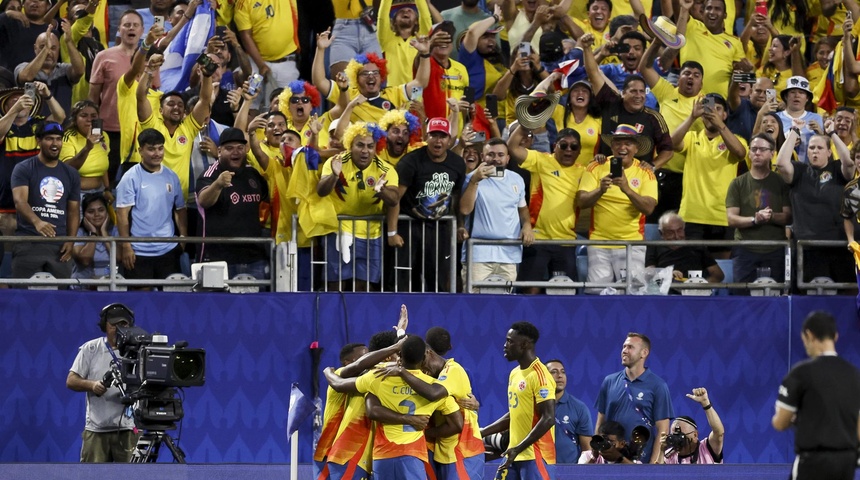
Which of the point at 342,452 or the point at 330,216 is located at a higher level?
the point at 330,216

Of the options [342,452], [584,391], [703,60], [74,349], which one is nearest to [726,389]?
[584,391]

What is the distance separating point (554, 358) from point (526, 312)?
0.59 metres

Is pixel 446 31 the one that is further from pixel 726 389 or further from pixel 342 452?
pixel 342 452

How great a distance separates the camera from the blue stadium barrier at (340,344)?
15758mm

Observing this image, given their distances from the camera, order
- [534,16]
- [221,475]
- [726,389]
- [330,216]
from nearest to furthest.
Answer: [221,475]
[330,216]
[726,389]
[534,16]

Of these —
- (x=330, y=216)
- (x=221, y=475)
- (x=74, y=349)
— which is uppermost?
(x=330, y=216)

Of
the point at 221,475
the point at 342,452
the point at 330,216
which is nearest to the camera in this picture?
the point at 342,452

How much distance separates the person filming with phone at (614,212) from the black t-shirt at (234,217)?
11.2 ft

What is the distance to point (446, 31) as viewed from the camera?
17.5 meters

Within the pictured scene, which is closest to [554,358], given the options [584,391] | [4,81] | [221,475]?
[584,391]

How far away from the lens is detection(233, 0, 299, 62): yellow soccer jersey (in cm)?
1844

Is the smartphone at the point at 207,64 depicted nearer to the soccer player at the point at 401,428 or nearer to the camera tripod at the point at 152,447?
the camera tripod at the point at 152,447

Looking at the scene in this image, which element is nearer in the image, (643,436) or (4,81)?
(643,436)

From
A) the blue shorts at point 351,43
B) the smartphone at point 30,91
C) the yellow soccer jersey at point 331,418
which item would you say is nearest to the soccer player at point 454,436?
the yellow soccer jersey at point 331,418
